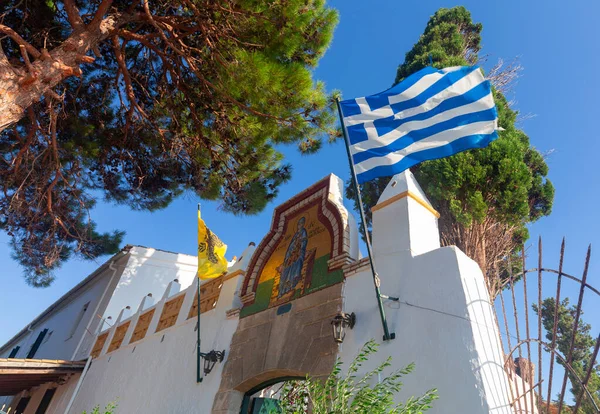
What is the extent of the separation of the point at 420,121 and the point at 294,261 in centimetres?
313

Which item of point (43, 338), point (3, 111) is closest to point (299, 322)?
point (3, 111)

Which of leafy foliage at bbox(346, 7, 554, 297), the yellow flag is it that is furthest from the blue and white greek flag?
the yellow flag

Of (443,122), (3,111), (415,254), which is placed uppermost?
(443,122)

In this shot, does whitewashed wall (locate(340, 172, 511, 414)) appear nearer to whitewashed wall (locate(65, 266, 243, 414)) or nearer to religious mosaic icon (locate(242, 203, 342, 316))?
religious mosaic icon (locate(242, 203, 342, 316))

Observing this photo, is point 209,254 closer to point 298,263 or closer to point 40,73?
point 298,263

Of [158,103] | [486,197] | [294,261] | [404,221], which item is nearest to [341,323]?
[404,221]

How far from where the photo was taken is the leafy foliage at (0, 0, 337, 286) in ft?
21.7

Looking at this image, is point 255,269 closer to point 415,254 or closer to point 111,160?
point 415,254

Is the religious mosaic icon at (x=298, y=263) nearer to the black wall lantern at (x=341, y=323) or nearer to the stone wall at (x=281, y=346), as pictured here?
the stone wall at (x=281, y=346)

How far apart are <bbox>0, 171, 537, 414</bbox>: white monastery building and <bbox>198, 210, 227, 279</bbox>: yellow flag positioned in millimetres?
463

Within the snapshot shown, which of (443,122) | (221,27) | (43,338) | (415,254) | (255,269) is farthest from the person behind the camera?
(43,338)

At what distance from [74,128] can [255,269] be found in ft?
15.7

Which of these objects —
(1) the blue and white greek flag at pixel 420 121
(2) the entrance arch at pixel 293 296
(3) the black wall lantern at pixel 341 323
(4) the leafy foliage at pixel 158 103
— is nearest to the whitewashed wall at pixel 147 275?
(4) the leafy foliage at pixel 158 103

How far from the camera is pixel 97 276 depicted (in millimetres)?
16812
